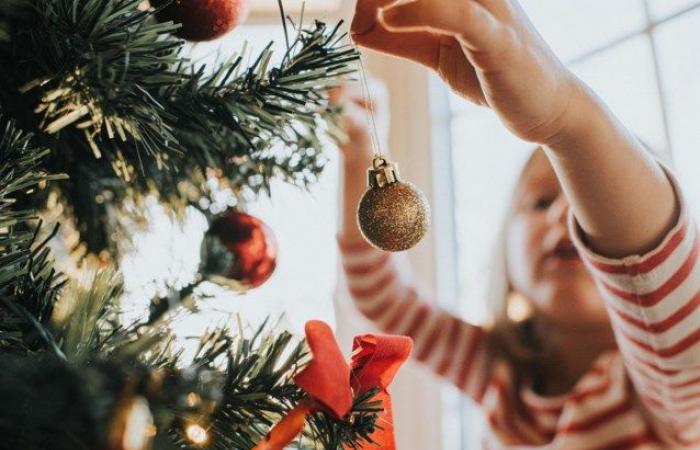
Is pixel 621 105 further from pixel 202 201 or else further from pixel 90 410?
pixel 90 410

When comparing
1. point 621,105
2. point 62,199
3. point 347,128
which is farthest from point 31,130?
point 621,105

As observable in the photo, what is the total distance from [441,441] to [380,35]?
74 cm

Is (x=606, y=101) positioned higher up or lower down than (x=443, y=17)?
higher up

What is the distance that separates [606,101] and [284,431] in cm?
73

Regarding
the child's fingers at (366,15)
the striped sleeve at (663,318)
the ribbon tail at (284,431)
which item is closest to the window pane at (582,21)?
the striped sleeve at (663,318)

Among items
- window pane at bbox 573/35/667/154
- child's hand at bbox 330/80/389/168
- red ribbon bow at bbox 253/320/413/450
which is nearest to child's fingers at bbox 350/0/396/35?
red ribbon bow at bbox 253/320/413/450

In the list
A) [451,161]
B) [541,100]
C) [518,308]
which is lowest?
[518,308]

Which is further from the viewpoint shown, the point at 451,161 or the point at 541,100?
the point at 451,161

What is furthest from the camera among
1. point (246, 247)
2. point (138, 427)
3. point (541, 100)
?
point (246, 247)

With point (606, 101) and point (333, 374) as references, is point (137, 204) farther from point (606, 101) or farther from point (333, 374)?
point (606, 101)

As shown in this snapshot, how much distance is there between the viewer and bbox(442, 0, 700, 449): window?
2.58ft

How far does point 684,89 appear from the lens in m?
0.79

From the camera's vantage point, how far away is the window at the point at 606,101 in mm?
785

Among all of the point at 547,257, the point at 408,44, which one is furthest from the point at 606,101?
the point at 408,44
